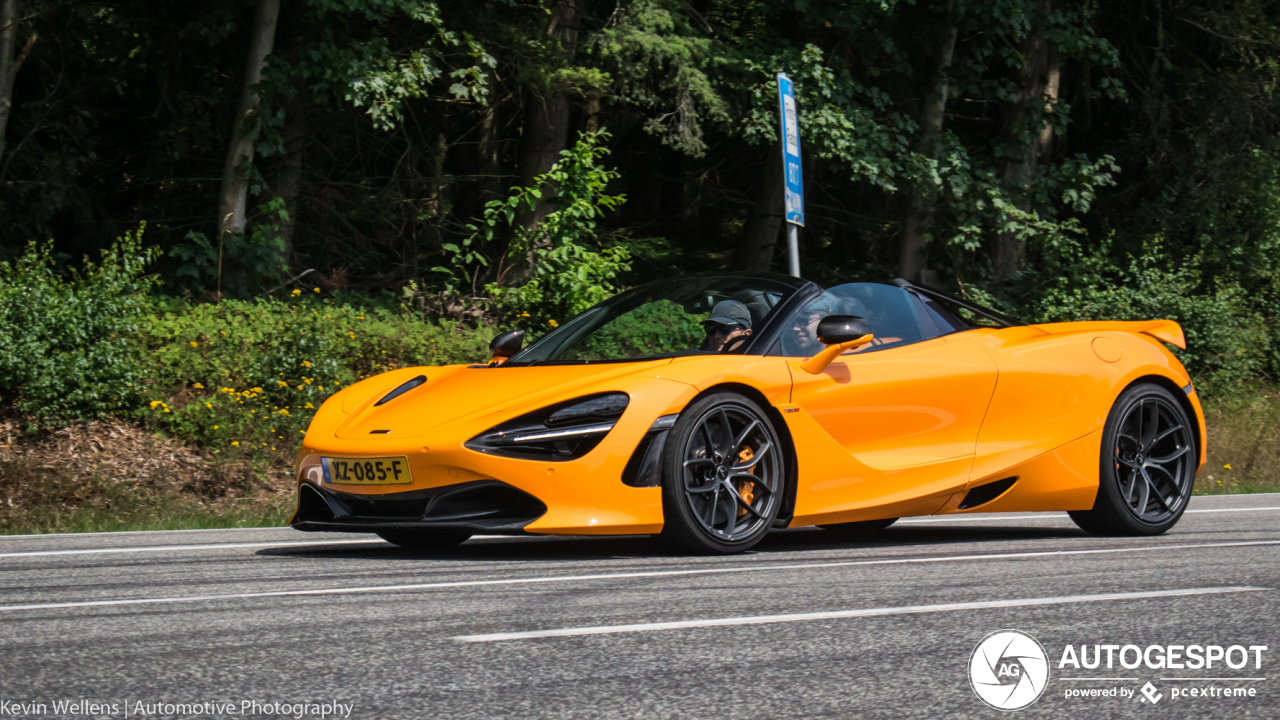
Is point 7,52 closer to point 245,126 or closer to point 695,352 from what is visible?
point 245,126

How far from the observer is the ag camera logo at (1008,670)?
3.20 m

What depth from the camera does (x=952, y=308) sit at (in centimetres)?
724

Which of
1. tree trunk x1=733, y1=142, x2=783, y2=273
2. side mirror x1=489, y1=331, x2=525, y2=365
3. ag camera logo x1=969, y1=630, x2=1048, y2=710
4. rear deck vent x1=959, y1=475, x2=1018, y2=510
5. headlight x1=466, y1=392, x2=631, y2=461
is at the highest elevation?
tree trunk x1=733, y1=142, x2=783, y2=273

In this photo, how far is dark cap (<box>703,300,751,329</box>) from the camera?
257 inches

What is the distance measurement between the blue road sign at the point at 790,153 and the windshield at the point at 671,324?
2.83 meters

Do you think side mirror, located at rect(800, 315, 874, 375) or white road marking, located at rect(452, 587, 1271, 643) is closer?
white road marking, located at rect(452, 587, 1271, 643)

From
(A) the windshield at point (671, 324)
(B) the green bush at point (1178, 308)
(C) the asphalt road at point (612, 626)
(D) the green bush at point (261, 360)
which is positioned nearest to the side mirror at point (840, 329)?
(A) the windshield at point (671, 324)

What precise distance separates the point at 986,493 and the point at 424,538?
9.53ft

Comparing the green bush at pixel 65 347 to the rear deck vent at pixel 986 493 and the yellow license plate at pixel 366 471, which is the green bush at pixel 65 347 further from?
the rear deck vent at pixel 986 493

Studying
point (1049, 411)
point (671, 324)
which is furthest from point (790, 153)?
point (671, 324)

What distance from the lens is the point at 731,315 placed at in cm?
655

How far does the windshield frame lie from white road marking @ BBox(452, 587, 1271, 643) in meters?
2.07

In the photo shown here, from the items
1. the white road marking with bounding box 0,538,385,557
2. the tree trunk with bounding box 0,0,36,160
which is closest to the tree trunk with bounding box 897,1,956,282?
the tree trunk with bounding box 0,0,36,160

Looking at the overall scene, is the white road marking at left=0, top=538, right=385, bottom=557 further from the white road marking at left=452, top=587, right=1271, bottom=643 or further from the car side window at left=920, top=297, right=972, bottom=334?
the car side window at left=920, top=297, right=972, bottom=334
